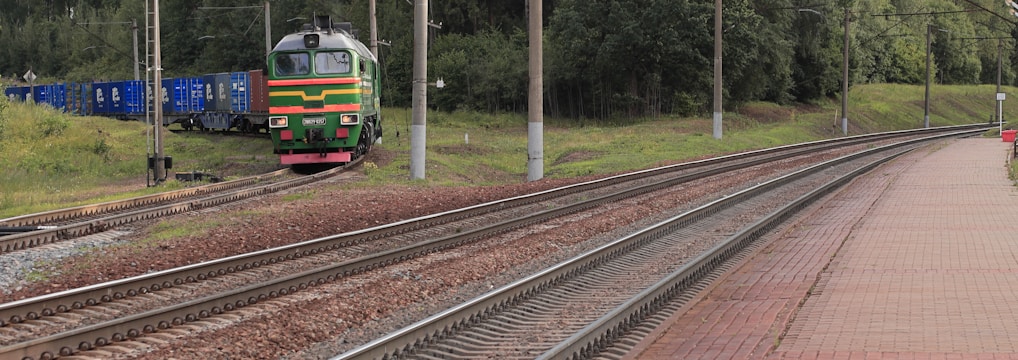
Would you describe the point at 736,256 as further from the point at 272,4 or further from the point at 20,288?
the point at 272,4

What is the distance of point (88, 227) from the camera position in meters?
14.6

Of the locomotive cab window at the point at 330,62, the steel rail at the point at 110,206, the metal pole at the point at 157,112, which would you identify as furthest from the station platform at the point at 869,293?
the metal pole at the point at 157,112

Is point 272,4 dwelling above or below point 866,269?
above

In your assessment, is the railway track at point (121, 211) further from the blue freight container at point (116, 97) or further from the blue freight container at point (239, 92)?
the blue freight container at point (116, 97)

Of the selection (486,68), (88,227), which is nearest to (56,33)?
(486,68)

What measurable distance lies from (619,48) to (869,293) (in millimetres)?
46410

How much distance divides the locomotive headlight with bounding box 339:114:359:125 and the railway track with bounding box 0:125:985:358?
880 cm

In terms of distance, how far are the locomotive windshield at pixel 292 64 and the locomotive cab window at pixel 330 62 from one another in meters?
0.35

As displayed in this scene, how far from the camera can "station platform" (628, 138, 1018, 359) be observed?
7.58m

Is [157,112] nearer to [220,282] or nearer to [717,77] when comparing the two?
[220,282]

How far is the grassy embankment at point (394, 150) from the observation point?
25.8 metres

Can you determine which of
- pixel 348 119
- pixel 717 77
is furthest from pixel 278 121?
pixel 717 77

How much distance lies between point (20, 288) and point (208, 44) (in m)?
91.3

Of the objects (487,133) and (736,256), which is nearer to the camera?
(736,256)
